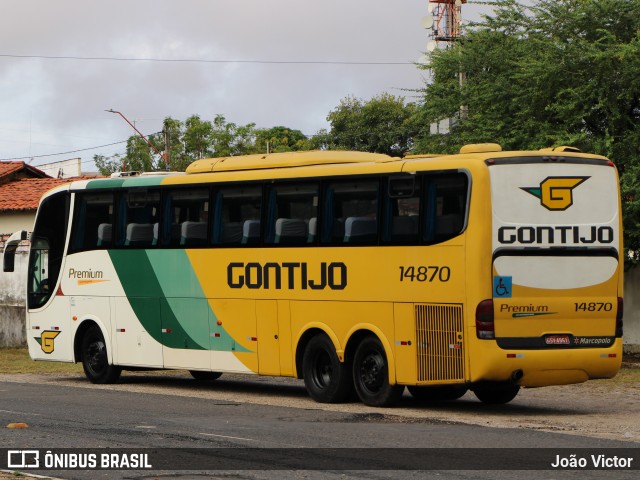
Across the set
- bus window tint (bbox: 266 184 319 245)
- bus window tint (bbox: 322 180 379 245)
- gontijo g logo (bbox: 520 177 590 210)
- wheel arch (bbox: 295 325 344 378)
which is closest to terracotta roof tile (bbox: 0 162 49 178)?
bus window tint (bbox: 266 184 319 245)

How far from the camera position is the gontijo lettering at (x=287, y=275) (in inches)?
779

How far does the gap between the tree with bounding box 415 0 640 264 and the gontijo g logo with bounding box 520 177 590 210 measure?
31.5 ft

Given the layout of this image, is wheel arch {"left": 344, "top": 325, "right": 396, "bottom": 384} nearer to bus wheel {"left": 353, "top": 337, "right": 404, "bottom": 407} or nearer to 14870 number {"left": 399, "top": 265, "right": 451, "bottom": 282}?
bus wheel {"left": 353, "top": 337, "right": 404, "bottom": 407}

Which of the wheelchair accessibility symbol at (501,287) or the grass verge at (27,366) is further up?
the wheelchair accessibility symbol at (501,287)

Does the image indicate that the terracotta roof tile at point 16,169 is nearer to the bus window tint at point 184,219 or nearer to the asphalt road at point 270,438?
the bus window tint at point 184,219

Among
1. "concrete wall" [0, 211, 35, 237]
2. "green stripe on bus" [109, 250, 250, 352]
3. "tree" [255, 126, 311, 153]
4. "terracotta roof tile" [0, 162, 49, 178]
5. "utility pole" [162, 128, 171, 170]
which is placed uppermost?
"tree" [255, 126, 311, 153]

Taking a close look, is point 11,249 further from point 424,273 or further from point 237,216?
point 424,273

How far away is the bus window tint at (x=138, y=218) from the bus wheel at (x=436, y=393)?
5.14m

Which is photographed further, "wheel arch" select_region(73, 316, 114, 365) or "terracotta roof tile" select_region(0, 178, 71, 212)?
"terracotta roof tile" select_region(0, 178, 71, 212)

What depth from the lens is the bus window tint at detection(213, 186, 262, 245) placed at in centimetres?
2111

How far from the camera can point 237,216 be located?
21422 millimetres

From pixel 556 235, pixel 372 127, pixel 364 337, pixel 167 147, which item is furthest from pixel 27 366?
pixel 372 127

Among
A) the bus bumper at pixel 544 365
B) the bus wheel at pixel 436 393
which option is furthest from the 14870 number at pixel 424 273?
the bus wheel at pixel 436 393

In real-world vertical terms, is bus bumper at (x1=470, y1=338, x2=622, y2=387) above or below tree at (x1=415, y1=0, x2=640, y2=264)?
below
